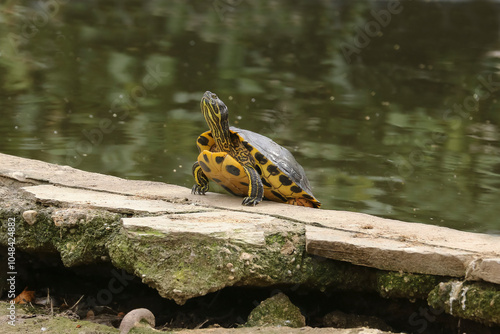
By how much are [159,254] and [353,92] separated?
233 inches

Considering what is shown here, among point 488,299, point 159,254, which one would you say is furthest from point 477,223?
point 159,254

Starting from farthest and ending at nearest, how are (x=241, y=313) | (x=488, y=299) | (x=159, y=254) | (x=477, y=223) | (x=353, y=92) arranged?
(x=353, y=92) → (x=477, y=223) → (x=241, y=313) → (x=159, y=254) → (x=488, y=299)

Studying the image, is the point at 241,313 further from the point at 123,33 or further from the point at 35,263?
the point at 123,33

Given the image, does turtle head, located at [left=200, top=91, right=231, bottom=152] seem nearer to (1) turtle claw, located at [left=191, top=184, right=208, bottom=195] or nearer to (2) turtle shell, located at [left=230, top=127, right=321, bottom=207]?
(2) turtle shell, located at [left=230, top=127, right=321, bottom=207]

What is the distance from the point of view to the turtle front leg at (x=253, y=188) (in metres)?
3.35

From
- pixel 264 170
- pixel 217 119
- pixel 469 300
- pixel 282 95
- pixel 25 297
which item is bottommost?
pixel 25 297

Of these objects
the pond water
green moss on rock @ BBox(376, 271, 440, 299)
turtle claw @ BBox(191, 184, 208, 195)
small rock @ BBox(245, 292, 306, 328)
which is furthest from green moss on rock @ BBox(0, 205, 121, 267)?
the pond water

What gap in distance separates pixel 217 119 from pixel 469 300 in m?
1.57

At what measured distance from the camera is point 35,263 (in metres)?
3.21

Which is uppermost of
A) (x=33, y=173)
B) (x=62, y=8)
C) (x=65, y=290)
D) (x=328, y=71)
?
(x=62, y=8)

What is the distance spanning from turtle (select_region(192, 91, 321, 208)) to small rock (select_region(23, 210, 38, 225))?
2.72 feet

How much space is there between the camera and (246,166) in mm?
3535

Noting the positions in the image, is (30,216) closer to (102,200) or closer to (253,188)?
(102,200)

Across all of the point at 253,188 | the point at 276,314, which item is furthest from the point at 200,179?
the point at 276,314
